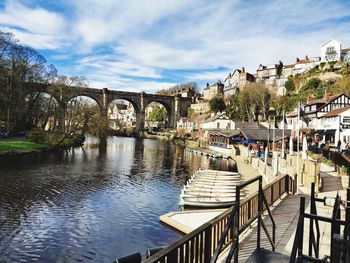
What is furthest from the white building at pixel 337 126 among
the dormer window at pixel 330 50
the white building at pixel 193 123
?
the dormer window at pixel 330 50

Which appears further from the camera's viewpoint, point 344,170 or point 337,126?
point 337,126

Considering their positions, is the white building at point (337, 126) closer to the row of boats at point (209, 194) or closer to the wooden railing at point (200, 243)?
the row of boats at point (209, 194)

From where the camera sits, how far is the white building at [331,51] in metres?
91.1

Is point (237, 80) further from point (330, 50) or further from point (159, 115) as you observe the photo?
point (159, 115)

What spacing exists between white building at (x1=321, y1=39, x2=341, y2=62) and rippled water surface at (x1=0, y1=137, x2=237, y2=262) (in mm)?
76184

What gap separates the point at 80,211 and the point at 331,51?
9206cm

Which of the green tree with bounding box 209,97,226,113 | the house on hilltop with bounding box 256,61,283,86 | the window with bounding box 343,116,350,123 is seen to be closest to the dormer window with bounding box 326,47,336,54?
the house on hilltop with bounding box 256,61,283,86

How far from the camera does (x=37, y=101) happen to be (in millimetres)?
65938

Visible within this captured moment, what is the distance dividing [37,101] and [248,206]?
63.6 meters

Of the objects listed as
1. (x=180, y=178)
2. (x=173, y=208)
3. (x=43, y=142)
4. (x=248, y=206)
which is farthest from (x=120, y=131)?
(x=248, y=206)

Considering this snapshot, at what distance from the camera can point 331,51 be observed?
303ft

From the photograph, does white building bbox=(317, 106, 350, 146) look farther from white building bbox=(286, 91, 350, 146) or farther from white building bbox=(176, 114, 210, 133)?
white building bbox=(176, 114, 210, 133)

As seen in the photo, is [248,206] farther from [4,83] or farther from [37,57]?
[37,57]

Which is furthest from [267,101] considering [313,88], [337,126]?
[337,126]
